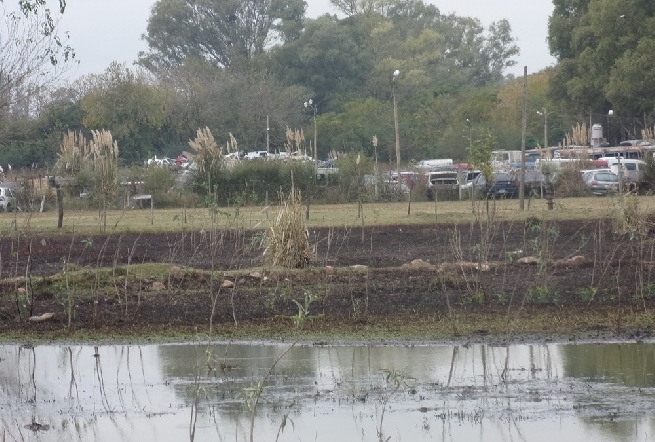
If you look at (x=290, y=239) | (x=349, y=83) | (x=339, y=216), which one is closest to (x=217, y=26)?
(x=349, y=83)

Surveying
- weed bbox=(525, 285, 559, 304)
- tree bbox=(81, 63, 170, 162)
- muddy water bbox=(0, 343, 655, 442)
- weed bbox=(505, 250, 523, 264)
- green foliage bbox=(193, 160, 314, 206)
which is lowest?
muddy water bbox=(0, 343, 655, 442)

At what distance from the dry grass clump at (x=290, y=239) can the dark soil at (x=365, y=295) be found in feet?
1.39

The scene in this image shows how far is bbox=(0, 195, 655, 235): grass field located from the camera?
114ft

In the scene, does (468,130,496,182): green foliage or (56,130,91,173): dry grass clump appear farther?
(56,130,91,173): dry grass clump

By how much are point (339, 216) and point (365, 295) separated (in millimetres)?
20404

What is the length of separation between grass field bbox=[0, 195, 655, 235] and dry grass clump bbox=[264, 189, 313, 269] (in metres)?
8.22

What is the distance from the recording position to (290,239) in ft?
73.5

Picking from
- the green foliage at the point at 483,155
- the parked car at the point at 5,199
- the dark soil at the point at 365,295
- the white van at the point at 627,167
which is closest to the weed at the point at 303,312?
the dark soil at the point at 365,295

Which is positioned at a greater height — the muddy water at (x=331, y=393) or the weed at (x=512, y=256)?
the weed at (x=512, y=256)

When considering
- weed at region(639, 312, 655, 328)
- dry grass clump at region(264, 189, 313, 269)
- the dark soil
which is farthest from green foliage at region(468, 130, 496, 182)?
weed at region(639, 312, 655, 328)

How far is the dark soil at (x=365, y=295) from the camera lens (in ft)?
53.7

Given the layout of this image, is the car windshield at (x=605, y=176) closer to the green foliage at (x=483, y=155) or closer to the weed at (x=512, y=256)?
the green foliage at (x=483, y=155)

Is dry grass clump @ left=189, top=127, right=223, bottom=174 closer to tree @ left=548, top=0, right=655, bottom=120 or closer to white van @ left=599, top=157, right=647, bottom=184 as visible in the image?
white van @ left=599, top=157, right=647, bottom=184

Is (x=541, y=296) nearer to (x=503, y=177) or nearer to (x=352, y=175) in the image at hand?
(x=352, y=175)
